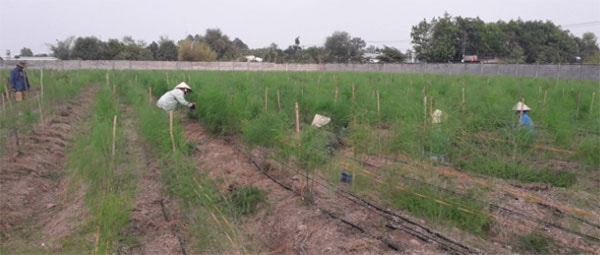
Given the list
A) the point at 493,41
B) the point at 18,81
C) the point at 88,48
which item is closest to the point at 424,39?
the point at 493,41

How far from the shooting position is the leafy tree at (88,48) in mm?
53719

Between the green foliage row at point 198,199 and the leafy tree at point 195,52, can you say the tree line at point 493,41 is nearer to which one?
the leafy tree at point 195,52

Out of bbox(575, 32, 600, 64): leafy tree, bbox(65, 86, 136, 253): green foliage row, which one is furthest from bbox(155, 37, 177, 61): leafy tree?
bbox(65, 86, 136, 253): green foliage row

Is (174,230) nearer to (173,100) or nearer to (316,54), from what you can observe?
(173,100)

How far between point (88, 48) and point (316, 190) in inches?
2109

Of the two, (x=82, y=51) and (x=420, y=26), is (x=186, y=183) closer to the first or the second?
(x=420, y=26)

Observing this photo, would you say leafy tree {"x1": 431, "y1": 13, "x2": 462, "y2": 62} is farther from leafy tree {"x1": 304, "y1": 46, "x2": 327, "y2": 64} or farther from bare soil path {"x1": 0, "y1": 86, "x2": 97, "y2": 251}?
bare soil path {"x1": 0, "y1": 86, "x2": 97, "y2": 251}

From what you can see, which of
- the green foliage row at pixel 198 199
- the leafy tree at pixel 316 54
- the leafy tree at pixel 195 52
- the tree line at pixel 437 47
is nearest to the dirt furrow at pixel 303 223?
the green foliage row at pixel 198 199

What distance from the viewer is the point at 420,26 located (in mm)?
46000

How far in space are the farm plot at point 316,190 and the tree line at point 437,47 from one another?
32.3 m

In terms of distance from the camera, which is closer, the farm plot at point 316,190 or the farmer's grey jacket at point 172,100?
the farm plot at point 316,190

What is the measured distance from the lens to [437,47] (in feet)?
145

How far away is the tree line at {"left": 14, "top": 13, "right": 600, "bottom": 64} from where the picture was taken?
44625 millimetres

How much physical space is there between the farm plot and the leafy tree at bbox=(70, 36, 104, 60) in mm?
47757
